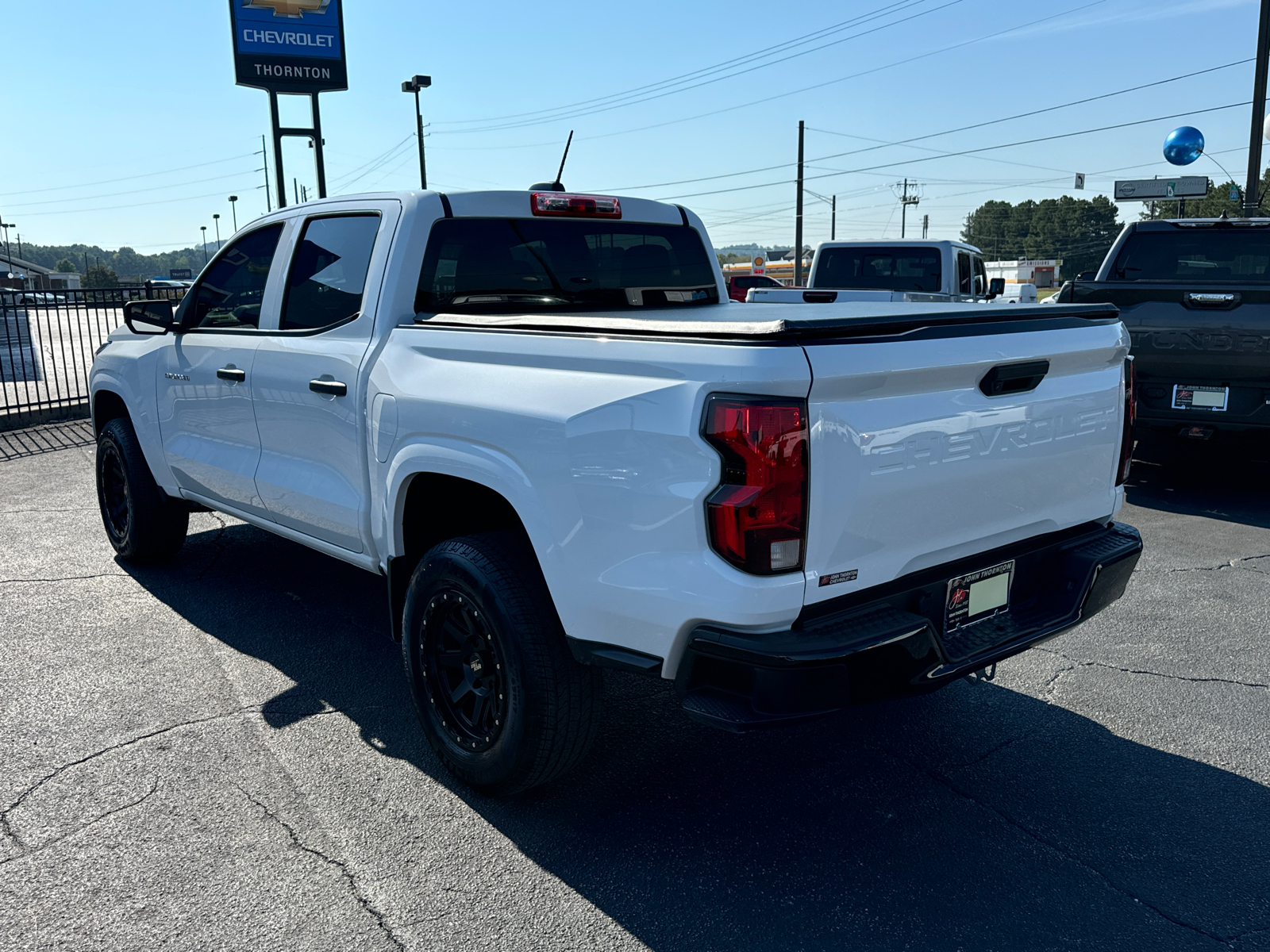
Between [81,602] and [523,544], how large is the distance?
11.2 feet

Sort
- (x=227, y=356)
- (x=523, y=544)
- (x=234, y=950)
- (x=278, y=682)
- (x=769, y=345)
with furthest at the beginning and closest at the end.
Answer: (x=227, y=356) < (x=278, y=682) < (x=523, y=544) < (x=234, y=950) < (x=769, y=345)

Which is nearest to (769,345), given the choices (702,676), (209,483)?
(702,676)

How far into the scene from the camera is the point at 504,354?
3.05 m

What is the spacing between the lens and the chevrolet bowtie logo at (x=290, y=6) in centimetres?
2255

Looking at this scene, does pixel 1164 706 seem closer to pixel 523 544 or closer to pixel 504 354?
pixel 523 544

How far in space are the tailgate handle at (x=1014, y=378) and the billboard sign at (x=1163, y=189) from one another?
28358mm

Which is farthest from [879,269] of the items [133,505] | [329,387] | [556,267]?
[329,387]

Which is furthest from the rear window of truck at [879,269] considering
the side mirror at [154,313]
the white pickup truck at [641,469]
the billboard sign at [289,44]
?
the billboard sign at [289,44]

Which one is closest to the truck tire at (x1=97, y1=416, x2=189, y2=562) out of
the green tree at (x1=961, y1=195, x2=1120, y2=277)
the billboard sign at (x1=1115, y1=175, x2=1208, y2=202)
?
the billboard sign at (x1=1115, y1=175, x2=1208, y2=202)

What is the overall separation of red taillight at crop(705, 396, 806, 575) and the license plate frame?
19.8ft

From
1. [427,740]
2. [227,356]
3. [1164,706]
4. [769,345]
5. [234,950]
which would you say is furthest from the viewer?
[227,356]

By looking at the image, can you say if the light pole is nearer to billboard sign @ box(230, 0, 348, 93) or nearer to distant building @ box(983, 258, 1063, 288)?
billboard sign @ box(230, 0, 348, 93)

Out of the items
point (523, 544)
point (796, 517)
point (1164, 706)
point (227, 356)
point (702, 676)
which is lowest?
point (1164, 706)

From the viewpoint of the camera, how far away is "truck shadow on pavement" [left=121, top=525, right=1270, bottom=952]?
2.62m
